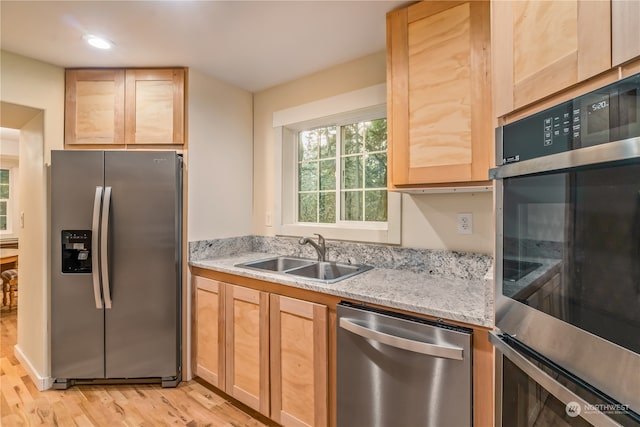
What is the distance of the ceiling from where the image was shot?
5.26 ft

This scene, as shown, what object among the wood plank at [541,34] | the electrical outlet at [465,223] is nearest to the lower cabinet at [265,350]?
the electrical outlet at [465,223]

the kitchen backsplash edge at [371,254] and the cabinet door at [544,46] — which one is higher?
the cabinet door at [544,46]

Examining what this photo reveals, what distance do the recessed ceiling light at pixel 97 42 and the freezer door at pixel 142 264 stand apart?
2.22ft

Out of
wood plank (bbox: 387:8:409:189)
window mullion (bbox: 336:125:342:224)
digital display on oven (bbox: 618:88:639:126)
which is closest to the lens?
digital display on oven (bbox: 618:88:639:126)

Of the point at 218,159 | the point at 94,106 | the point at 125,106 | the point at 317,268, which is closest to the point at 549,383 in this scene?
the point at 317,268

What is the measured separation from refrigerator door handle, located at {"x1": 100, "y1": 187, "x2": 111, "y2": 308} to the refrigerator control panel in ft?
0.39

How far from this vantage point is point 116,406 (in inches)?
79.1

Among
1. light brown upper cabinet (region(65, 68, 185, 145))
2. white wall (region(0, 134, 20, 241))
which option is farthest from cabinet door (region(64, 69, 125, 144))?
white wall (region(0, 134, 20, 241))

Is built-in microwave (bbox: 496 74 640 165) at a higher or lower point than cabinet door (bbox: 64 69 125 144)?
lower

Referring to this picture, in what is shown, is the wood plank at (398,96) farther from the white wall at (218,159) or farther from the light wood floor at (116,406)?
the light wood floor at (116,406)

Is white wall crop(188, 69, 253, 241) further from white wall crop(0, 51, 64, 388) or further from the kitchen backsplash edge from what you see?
white wall crop(0, 51, 64, 388)

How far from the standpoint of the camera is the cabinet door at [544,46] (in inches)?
26.1

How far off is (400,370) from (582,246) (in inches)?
34.1

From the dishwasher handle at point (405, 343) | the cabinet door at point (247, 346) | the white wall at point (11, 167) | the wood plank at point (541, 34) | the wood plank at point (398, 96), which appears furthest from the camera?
the white wall at point (11, 167)
